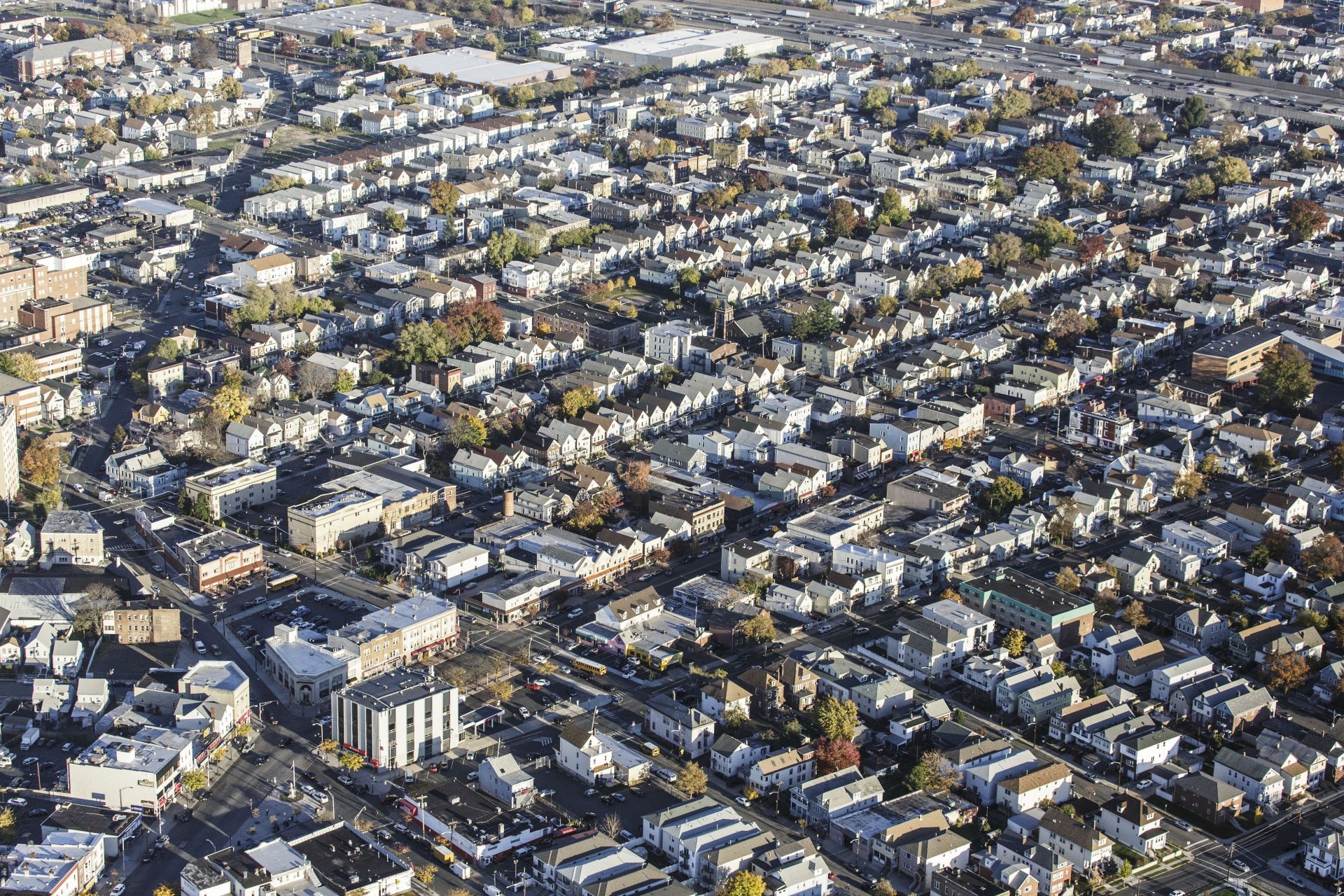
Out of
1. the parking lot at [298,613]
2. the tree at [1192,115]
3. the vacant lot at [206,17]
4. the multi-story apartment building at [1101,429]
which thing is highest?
the tree at [1192,115]

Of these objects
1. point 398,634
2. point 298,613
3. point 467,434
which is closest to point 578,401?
point 467,434

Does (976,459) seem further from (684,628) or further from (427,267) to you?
(427,267)

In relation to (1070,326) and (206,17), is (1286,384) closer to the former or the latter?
(1070,326)

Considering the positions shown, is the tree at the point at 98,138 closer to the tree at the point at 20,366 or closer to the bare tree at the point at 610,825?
the tree at the point at 20,366

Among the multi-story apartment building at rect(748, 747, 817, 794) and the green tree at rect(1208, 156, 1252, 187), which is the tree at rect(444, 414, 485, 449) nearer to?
the multi-story apartment building at rect(748, 747, 817, 794)

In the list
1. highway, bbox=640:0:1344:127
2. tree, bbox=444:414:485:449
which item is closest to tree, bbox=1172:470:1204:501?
tree, bbox=444:414:485:449

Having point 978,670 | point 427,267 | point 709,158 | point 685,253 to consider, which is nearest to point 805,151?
point 709,158

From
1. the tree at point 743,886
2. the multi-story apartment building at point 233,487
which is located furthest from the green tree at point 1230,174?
the tree at point 743,886
